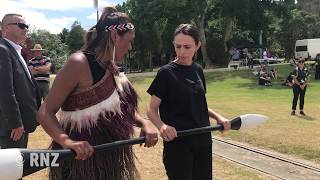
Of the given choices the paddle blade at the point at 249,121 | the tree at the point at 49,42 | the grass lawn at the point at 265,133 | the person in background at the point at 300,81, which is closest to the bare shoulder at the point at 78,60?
the grass lawn at the point at 265,133

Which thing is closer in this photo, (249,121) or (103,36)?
(103,36)

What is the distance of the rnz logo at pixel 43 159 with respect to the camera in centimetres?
284

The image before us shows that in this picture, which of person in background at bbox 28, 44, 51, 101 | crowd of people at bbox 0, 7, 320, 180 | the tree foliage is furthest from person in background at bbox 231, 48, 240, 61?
crowd of people at bbox 0, 7, 320, 180

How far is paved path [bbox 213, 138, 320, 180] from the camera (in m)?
6.94

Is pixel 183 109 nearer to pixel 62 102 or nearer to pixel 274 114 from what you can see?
pixel 62 102

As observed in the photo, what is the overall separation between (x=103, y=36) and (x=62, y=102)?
1.63ft

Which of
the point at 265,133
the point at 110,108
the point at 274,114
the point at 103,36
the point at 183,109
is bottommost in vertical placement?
the point at 274,114

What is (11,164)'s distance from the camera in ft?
9.05

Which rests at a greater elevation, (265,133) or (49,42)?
(49,42)

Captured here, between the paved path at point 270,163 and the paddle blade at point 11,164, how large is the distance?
4683 millimetres

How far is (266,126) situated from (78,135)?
8921mm

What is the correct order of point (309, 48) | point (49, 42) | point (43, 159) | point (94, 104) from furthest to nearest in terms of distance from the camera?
point (49, 42) < point (309, 48) < point (94, 104) < point (43, 159)

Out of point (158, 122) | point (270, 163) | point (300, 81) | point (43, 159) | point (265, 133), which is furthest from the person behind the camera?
point (300, 81)

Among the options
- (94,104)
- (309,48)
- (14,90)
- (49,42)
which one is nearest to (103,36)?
(94,104)
